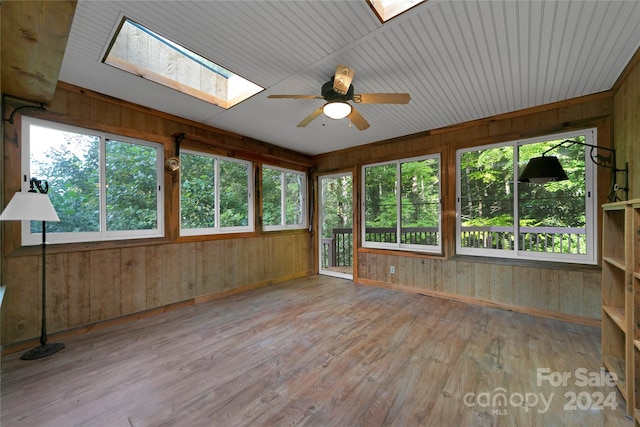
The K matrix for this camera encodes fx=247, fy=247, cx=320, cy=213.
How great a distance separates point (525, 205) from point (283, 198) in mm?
3958

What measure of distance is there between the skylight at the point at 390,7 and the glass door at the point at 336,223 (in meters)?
3.40

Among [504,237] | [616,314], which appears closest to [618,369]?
[616,314]

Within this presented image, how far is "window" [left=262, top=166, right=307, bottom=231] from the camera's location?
4770 millimetres

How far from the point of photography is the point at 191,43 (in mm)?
1989

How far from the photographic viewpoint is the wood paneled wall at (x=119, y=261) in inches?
92.6

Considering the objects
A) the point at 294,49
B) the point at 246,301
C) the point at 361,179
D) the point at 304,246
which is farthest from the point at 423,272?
the point at 294,49

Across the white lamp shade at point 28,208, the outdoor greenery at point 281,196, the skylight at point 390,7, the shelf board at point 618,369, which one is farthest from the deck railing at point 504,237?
the white lamp shade at point 28,208

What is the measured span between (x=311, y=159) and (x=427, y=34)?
387cm

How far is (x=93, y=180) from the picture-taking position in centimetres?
282

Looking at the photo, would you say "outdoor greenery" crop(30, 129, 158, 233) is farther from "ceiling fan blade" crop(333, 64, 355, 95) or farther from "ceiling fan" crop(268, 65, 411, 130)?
"ceiling fan blade" crop(333, 64, 355, 95)

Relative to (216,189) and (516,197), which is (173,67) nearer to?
(216,189)

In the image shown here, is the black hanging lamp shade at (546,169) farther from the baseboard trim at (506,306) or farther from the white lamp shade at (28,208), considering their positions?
the white lamp shade at (28,208)

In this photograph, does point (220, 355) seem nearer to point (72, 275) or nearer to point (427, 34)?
point (72, 275)

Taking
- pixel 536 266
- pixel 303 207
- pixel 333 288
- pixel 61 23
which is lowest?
pixel 333 288
